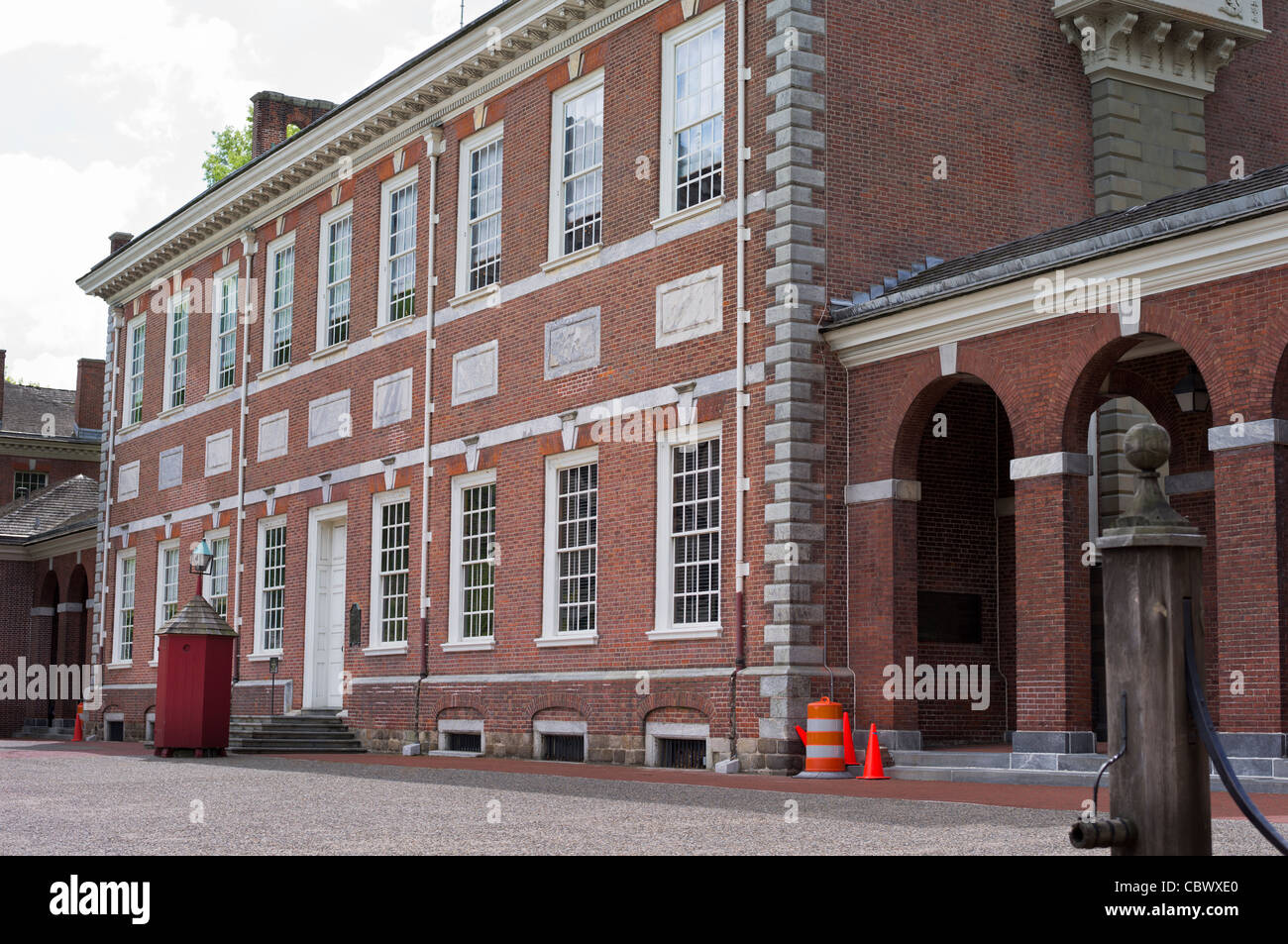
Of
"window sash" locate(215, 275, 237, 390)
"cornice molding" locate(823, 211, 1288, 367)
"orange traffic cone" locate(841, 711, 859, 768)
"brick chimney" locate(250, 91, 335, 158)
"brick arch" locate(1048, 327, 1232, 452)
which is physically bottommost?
"orange traffic cone" locate(841, 711, 859, 768)

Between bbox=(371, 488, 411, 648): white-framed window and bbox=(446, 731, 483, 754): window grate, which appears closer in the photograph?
bbox=(446, 731, 483, 754): window grate

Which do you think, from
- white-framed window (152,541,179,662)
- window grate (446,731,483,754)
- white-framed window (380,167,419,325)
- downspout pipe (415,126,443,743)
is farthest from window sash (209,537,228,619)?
window grate (446,731,483,754)

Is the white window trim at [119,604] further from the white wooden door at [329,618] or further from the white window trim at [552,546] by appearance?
the white window trim at [552,546]

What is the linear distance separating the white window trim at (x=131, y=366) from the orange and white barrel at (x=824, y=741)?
23.3m

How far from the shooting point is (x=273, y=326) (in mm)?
30906

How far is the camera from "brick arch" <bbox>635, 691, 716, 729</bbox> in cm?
1898

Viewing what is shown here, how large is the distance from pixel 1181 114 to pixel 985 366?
7348mm

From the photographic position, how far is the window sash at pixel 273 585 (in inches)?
1164

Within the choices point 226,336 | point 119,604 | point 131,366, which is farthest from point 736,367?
point 131,366

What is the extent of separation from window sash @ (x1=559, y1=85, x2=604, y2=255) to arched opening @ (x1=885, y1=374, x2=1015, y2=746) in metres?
5.44

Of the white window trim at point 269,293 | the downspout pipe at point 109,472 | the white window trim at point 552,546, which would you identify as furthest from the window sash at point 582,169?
the downspout pipe at point 109,472

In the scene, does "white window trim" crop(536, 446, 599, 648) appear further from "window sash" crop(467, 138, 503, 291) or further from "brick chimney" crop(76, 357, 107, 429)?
"brick chimney" crop(76, 357, 107, 429)
